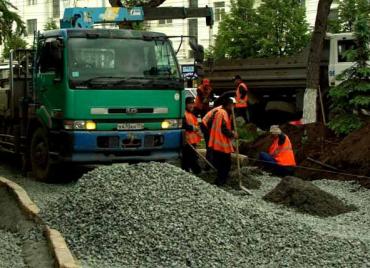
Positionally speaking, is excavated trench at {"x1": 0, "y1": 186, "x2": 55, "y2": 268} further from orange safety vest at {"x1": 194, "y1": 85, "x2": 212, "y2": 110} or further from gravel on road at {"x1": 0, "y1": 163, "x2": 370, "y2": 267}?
orange safety vest at {"x1": 194, "y1": 85, "x2": 212, "y2": 110}

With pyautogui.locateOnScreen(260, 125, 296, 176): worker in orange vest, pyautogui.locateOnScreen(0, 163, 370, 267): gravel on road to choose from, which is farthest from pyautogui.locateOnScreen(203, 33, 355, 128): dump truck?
pyautogui.locateOnScreen(0, 163, 370, 267): gravel on road

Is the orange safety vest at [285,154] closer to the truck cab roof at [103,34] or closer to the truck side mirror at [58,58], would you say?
the truck cab roof at [103,34]

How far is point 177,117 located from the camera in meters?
10.5

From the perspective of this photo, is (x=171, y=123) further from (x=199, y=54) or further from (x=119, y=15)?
(x=119, y=15)

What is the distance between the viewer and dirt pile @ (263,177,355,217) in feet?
27.5

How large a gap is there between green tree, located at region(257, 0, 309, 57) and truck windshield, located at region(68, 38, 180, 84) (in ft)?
69.4

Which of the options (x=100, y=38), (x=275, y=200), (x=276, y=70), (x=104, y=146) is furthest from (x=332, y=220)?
(x=276, y=70)

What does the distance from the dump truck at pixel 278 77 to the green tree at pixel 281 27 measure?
1096 cm

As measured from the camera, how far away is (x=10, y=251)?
6.66 metres

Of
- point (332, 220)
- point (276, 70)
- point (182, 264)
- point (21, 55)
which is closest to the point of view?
point (182, 264)

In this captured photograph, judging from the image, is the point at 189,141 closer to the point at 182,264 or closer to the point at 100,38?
the point at 100,38

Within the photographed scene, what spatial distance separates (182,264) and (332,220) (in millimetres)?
2789

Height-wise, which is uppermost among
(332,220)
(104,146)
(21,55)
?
(21,55)

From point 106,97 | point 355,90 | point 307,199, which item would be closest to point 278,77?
point 355,90
